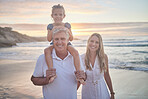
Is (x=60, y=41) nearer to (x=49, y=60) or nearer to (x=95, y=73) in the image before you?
(x=49, y=60)

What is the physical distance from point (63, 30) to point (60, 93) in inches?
34.1

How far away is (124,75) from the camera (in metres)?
7.00

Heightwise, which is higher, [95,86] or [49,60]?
[49,60]

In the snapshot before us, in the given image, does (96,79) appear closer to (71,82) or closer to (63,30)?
(71,82)

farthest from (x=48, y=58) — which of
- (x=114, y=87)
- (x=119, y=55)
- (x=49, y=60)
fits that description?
(x=119, y=55)

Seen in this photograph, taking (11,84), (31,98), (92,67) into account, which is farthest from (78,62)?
(11,84)

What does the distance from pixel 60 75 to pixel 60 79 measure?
5 centimetres

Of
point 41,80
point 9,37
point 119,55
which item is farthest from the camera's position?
Result: point 9,37

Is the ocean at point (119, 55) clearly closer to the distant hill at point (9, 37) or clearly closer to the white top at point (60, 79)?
the white top at point (60, 79)

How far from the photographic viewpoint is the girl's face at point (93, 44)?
10.1 feet

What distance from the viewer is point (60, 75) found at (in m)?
2.11

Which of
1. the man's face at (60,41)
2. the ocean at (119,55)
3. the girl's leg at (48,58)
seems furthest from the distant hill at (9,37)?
the man's face at (60,41)

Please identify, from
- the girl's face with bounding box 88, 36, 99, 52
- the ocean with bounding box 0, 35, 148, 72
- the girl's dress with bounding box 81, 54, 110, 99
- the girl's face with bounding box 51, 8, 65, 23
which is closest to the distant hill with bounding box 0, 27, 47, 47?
the ocean with bounding box 0, 35, 148, 72

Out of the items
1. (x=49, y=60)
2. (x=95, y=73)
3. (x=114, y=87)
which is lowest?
(x=114, y=87)
